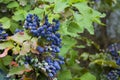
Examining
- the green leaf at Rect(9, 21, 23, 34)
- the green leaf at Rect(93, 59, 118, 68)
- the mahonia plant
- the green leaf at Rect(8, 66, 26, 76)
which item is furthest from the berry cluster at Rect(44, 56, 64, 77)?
the green leaf at Rect(93, 59, 118, 68)

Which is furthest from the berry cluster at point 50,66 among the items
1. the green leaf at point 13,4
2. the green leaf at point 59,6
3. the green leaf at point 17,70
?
the green leaf at point 13,4

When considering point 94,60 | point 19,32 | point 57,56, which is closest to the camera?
point 19,32

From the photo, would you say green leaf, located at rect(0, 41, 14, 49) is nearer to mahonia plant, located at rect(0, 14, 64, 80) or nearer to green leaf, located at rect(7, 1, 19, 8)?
mahonia plant, located at rect(0, 14, 64, 80)

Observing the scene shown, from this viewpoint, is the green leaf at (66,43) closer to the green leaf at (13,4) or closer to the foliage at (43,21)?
the foliage at (43,21)

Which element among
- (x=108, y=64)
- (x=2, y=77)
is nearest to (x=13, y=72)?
(x=2, y=77)


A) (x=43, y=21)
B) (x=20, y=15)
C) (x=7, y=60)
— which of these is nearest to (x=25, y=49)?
(x=43, y=21)

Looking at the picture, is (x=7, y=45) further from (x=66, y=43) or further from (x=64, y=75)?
(x=64, y=75)

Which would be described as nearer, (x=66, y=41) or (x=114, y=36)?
(x=66, y=41)

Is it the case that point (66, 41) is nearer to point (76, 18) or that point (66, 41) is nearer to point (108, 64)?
point (76, 18)
